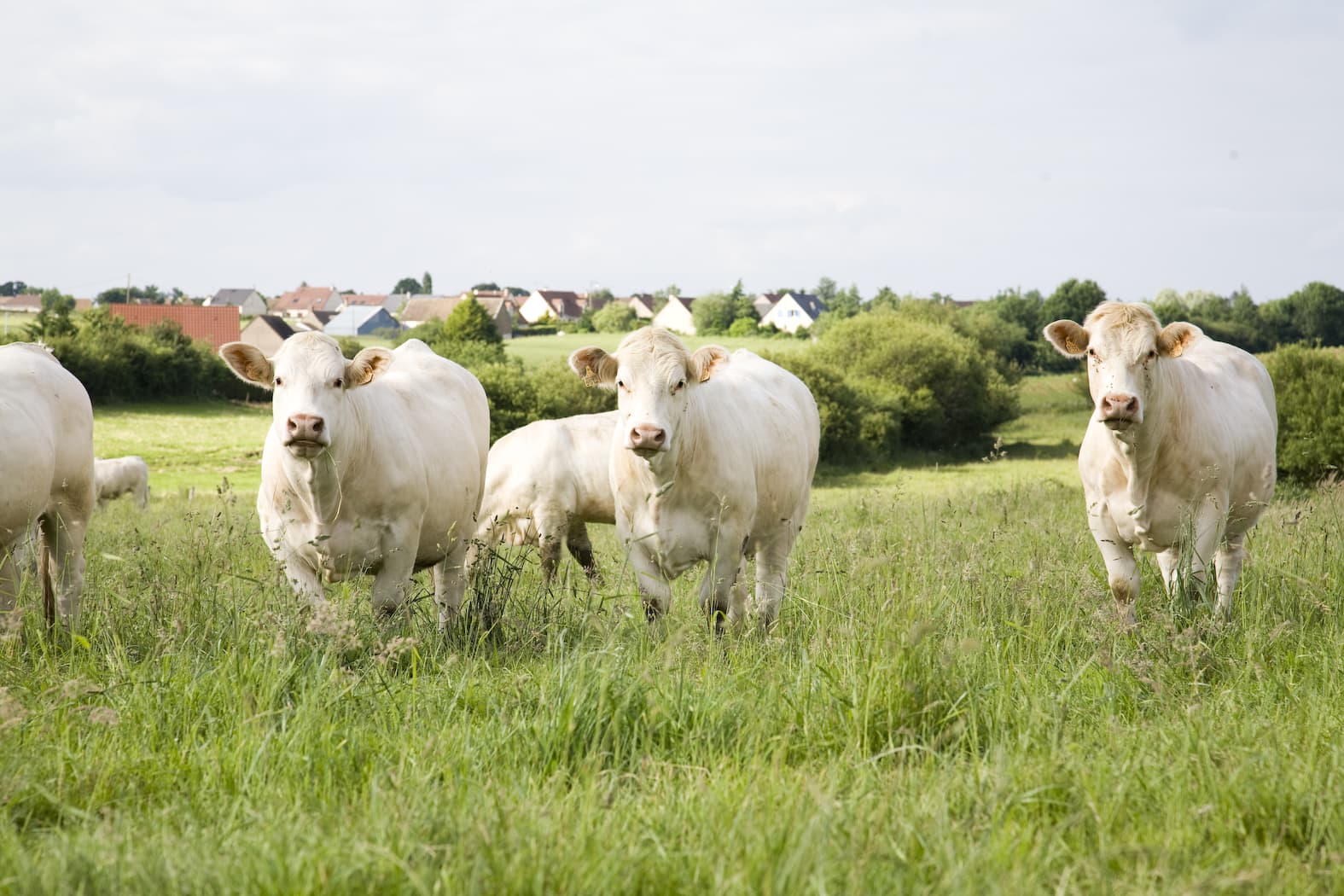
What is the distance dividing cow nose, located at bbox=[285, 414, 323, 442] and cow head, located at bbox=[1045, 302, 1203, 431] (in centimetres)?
414

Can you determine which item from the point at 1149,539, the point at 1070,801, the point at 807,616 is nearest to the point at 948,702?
the point at 1070,801

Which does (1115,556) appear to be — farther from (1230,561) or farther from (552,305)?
(552,305)

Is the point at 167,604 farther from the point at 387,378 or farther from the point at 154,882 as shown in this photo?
the point at 154,882

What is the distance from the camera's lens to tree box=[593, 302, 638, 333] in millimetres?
99062

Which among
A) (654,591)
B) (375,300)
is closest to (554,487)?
(654,591)

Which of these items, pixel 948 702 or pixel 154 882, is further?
pixel 948 702

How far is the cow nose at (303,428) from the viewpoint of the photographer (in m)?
5.67

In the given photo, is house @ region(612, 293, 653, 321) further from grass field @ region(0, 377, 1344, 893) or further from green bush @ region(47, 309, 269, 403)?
grass field @ region(0, 377, 1344, 893)

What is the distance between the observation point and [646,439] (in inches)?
238

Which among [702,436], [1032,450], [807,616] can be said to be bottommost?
[1032,450]

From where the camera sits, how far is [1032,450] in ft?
156

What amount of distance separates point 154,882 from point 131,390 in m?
49.4

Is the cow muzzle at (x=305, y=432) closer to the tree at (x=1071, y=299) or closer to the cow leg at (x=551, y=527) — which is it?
the cow leg at (x=551, y=527)

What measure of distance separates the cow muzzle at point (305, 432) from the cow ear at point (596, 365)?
5.21 ft
